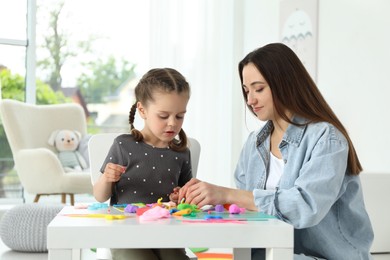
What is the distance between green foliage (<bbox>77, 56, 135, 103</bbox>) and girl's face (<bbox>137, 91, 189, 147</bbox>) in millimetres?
4540

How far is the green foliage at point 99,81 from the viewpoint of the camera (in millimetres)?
6406

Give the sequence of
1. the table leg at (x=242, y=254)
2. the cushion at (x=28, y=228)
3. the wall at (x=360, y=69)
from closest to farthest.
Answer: the table leg at (x=242, y=254)
the cushion at (x=28, y=228)
the wall at (x=360, y=69)

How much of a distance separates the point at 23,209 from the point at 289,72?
87.6 inches

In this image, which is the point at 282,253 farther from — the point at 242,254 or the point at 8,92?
Answer: the point at 8,92

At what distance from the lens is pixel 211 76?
18.3 feet

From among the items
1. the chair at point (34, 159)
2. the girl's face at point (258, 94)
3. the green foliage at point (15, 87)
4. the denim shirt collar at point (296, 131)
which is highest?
the green foliage at point (15, 87)

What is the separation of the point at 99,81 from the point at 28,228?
3.05 meters

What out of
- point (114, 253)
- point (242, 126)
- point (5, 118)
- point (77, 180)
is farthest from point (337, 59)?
point (114, 253)

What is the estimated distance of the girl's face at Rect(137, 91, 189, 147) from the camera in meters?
1.89

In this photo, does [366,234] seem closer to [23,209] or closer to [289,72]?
[289,72]

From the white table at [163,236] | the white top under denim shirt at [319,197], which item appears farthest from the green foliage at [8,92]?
the white table at [163,236]

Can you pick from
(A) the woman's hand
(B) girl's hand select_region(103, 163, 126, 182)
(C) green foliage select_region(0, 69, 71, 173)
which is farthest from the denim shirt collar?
(C) green foliage select_region(0, 69, 71, 173)

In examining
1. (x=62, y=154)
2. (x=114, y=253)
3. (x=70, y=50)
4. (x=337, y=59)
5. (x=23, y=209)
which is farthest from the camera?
(x=70, y=50)

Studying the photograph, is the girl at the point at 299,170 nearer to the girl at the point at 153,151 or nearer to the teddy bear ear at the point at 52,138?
the girl at the point at 153,151
